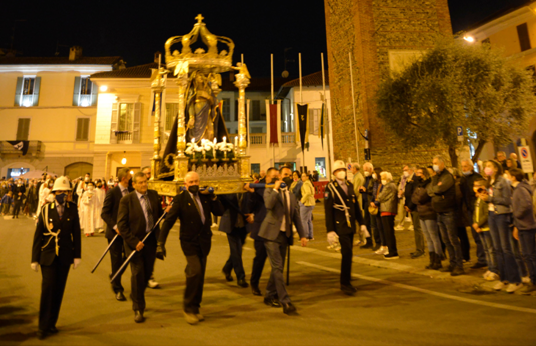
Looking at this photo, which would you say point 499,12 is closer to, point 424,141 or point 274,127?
point 424,141

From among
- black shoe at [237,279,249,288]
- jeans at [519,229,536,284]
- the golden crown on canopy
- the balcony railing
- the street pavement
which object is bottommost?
the street pavement

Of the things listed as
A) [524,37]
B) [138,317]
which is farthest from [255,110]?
[138,317]

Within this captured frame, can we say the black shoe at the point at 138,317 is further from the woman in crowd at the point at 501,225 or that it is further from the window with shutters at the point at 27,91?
the window with shutters at the point at 27,91

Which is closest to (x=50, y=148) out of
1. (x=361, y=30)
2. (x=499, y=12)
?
(x=361, y=30)

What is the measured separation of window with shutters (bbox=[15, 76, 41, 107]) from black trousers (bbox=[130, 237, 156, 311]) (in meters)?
32.8

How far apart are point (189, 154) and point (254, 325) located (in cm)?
680

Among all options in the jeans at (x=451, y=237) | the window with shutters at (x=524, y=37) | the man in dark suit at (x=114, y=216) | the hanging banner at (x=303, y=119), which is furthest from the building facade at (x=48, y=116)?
the window with shutters at (x=524, y=37)

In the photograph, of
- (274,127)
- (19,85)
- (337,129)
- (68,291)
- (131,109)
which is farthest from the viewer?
(19,85)

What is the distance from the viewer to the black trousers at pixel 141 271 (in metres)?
4.15

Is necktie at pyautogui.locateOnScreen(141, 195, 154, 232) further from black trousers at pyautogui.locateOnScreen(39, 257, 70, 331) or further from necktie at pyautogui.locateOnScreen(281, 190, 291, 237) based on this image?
necktie at pyautogui.locateOnScreen(281, 190, 291, 237)

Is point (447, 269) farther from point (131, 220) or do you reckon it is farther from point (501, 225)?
point (131, 220)

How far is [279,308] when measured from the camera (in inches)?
180

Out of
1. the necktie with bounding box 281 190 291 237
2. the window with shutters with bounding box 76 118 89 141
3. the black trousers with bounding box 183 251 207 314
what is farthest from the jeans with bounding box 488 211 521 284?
the window with shutters with bounding box 76 118 89 141

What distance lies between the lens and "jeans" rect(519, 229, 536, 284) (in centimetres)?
498
